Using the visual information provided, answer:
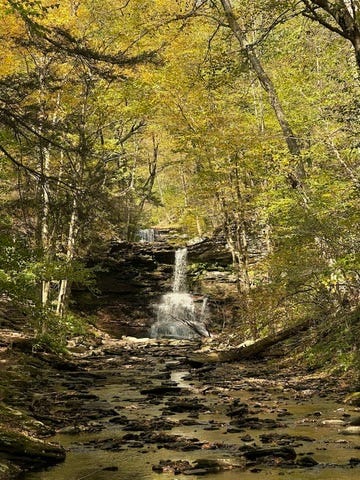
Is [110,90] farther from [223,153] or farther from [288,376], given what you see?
[288,376]

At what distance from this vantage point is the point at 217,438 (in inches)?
232

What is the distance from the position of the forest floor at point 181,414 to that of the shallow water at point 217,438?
0.02 m

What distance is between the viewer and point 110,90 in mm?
17578

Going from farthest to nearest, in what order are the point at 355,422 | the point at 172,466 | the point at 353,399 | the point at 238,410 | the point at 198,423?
the point at 353,399 < the point at 238,410 < the point at 198,423 < the point at 355,422 < the point at 172,466

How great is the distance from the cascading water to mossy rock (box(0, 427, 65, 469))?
19465 millimetres

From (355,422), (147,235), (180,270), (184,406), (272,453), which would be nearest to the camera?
(272,453)

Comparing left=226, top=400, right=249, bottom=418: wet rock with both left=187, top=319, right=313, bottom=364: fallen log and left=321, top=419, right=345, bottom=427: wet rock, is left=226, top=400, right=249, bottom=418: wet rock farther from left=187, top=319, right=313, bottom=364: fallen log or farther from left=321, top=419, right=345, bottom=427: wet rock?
left=187, top=319, right=313, bottom=364: fallen log

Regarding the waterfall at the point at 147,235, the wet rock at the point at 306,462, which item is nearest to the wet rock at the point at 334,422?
the wet rock at the point at 306,462

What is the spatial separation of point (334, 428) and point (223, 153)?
36.8 feet

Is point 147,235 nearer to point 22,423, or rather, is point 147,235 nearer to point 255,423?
point 255,423

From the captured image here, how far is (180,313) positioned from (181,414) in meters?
19.1

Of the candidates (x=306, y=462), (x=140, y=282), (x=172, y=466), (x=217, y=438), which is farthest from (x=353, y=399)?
(x=140, y=282)

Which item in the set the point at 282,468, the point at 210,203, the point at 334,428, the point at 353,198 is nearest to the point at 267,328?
the point at 210,203

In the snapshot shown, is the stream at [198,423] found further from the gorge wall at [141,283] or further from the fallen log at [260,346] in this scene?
the gorge wall at [141,283]
